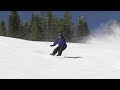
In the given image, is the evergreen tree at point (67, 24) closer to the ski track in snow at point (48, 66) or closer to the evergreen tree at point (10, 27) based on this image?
the evergreen tree at point (10, 27)

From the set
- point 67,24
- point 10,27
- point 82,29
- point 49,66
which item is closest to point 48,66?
point 49,66

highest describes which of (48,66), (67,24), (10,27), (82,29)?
(82,29)

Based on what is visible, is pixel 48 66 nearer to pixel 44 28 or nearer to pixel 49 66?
pixel 49 66

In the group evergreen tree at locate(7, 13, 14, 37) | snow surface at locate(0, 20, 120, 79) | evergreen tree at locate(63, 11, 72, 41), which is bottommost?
snow surface at locate(0, 20, 120, 79)

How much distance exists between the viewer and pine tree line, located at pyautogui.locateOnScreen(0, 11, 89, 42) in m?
86.6

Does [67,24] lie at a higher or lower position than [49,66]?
higher

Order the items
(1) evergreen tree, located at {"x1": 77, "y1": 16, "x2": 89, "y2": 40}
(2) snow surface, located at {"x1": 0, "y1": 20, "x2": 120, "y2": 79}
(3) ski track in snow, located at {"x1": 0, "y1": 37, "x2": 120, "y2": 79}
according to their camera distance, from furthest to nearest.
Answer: (1) evergreen tree, located at {"x1": 77, "y1": 16, "x2": 89, "y2": 40}, (3) ski track in snow, located at {"x1": 0, "y1": 37, "x2": 120, "y2": 79}, (2) snow surface, located at {"x1": 0, "y1": 20, "x2": 120, "y2": 79}

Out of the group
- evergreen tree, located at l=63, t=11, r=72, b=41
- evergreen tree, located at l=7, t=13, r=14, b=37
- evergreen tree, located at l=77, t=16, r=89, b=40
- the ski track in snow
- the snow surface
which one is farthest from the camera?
evergreen tree, located at l=77, t=16, r=89, b=40

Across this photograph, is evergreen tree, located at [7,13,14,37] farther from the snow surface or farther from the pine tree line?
the snow surface

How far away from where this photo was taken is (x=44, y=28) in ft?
292

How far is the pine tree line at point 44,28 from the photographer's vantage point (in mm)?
86562

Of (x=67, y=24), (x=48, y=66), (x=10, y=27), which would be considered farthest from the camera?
(x=67, y=24)

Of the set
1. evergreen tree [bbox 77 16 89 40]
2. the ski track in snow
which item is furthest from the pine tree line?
the ski track in snow
